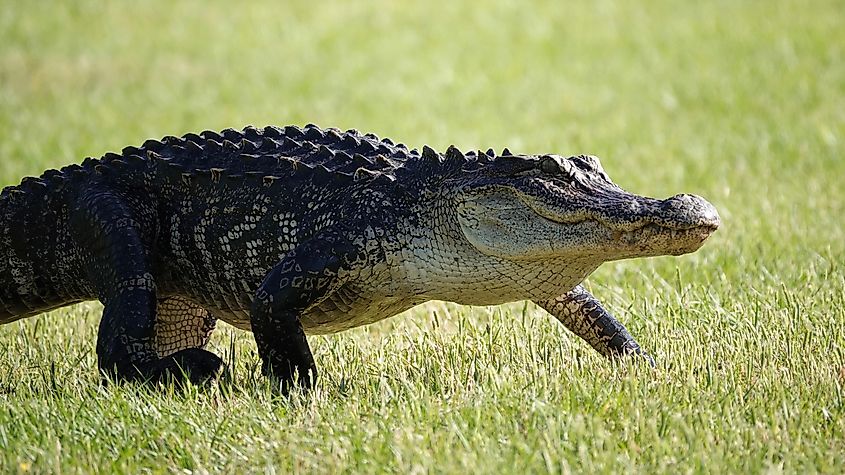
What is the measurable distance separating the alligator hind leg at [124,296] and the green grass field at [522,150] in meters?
0.16

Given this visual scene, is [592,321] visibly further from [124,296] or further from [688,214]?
[124,296]

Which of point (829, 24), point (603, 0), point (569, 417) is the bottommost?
point (569, 417)

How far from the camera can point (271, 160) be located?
225 inches

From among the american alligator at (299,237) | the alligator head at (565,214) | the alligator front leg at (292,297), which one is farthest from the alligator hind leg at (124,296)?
the alligator head at (565,214)

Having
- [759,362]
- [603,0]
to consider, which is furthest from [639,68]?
[759,362]

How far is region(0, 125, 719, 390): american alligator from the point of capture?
199 inches

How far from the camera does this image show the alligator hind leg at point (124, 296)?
5.41m

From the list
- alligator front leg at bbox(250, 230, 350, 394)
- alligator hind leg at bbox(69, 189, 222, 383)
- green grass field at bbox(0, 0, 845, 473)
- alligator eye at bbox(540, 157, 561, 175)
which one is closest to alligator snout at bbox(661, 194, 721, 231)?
alligator eye at bbox(540, 157, 561, 175)

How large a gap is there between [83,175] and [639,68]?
12.1 metres

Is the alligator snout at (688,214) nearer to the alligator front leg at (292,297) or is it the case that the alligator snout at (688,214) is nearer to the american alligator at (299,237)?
the american alligator at (299,237)

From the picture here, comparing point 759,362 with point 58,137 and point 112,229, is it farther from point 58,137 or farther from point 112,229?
point 58,137

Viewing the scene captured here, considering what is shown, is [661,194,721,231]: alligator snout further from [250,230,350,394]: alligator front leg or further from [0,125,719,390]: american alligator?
[250,230,350,394]: alligator front leg

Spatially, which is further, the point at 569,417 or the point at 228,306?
the point at 228,306

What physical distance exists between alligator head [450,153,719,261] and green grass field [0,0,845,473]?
1.84 feet
